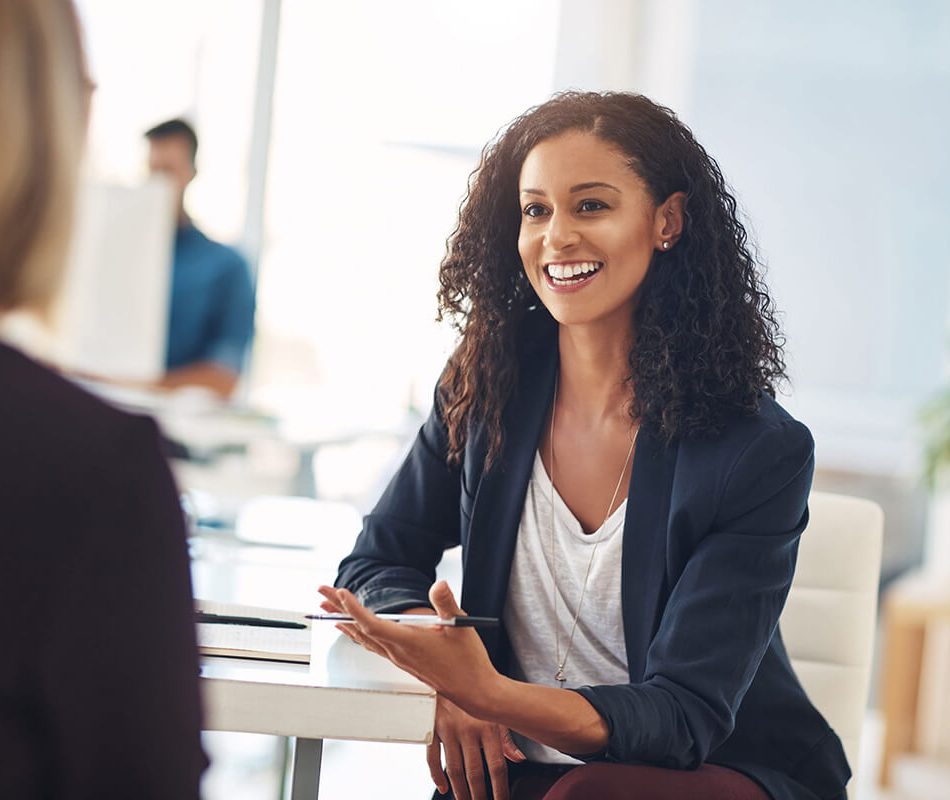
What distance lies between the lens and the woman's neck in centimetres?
154

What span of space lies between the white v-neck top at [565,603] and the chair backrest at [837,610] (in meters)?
0.28

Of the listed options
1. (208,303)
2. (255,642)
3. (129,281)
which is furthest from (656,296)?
(208,303)

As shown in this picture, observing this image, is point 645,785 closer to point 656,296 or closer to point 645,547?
point 645,547

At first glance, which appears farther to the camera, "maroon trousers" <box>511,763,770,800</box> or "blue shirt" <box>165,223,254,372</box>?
"blue shirt" <box>165,223,254,372</box>

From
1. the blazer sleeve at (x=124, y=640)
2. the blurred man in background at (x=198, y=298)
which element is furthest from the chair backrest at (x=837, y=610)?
the blurred man in background at (x=198, y=298)

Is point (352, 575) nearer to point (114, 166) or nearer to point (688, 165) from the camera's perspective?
point (688, 165)

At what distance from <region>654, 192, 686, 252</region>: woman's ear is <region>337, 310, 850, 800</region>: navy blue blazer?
21 centimetres

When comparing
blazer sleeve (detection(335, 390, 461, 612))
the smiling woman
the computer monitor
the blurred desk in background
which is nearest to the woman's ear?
the smiling woman

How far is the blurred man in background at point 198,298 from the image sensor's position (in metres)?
3.93

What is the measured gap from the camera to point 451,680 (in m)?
1.13

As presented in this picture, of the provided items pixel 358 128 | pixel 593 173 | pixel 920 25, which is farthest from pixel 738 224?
pixel 358 128

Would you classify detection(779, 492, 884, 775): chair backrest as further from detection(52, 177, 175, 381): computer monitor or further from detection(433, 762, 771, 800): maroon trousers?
detection(52, 177, 175, 381): computer monitor

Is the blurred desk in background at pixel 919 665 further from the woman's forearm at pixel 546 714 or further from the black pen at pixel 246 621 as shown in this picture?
the black pen at pixel 246 621

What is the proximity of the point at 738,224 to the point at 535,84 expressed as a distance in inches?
102
